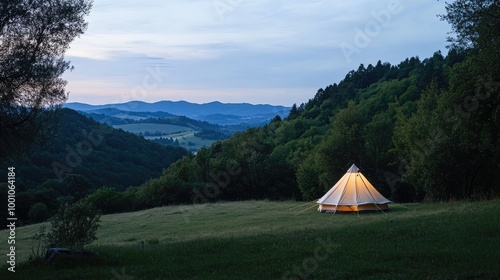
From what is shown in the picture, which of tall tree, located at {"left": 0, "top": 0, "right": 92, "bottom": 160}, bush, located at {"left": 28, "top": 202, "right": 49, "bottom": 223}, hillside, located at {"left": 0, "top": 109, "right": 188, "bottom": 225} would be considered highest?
tall tree, located at {"left": 0, "top": 0, "right": 92, "bottom": 160}

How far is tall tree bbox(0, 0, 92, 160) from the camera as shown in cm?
1292

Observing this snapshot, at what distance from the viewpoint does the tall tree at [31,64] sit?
42.4ft

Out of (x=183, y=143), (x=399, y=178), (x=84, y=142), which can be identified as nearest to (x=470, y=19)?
(x=399, y=178)

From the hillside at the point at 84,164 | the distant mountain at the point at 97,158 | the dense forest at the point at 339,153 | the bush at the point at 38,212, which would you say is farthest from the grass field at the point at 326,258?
the distant mountain at the point at 97,158

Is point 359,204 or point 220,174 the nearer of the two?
point 359,204

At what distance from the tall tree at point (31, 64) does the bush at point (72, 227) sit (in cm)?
246

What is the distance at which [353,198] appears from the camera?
29.3 meters

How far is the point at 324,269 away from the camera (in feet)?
31.3

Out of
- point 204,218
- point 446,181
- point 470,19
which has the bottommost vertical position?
point 204,218

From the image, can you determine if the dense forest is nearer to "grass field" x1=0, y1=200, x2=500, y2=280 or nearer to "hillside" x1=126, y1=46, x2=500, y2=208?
"hillside" x1=126, y1=46, x2=500, y2=208

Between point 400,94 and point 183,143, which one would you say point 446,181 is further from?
point 183,143

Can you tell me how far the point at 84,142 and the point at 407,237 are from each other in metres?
60.7

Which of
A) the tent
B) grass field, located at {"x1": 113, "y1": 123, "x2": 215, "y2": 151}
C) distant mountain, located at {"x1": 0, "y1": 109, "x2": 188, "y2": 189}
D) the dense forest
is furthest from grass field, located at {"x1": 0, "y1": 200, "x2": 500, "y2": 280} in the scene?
grass field, located at {"x1": 113, "y1": 123, "x2": 215, "y2": 151}

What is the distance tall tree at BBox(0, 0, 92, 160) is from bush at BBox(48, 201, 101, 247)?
2457 mm
